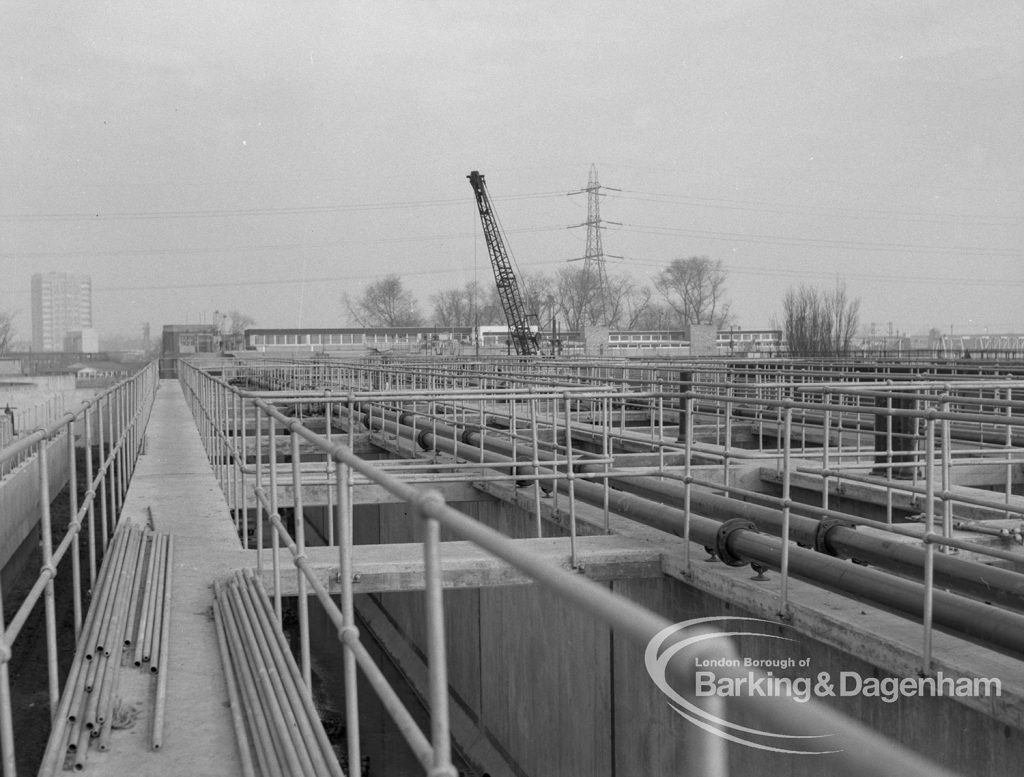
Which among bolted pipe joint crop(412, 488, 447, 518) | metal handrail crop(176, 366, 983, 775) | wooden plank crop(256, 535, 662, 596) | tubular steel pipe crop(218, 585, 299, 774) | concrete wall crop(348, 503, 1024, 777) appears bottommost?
concrete wall crop(348, 503, 1024, 777)

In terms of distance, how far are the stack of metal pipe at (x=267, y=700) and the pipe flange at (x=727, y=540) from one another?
3390 mm

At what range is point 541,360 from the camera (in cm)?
2795

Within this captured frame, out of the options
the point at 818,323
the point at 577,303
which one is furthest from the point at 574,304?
the point at 818,323

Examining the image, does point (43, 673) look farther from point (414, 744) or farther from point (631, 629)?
point (631, 629)

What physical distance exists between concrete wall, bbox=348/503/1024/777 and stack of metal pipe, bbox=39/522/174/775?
2802mm

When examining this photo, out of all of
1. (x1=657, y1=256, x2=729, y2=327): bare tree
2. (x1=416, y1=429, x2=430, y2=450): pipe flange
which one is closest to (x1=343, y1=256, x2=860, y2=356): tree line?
(x1=657, y1=256, x2=729, y2=327): bare tree

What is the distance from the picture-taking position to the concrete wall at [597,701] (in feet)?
18.0

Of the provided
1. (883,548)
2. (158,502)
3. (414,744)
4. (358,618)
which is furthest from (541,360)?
(414,744)

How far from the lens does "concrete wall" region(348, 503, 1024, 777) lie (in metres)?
5.48

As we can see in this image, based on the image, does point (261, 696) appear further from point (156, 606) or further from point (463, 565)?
point (463, 565)

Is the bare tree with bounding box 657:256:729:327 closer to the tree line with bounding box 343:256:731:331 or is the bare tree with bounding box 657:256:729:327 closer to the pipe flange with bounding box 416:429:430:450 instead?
the tree line with bounding box 343:256:731:331

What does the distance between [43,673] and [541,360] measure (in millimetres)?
19787

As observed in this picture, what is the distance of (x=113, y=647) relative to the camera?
523cm

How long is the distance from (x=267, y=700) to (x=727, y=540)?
4.12 meters
